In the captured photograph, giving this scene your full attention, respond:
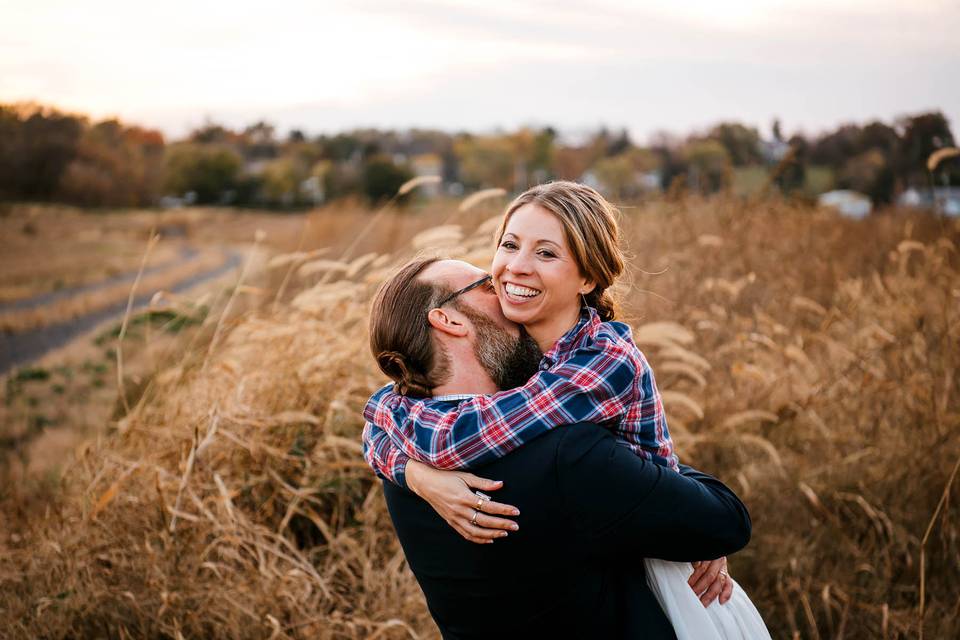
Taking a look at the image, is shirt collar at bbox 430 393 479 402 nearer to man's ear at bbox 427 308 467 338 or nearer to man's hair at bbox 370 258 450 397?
man's hair at bbox 370 258 450 397

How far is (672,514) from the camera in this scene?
63.1 inches

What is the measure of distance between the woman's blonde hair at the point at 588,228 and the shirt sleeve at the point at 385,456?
0.67m

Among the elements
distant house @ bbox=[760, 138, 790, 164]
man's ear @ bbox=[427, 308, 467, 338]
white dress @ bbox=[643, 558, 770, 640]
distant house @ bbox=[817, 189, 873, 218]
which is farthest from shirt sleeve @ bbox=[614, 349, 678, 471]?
distant house @ bbox=[817, 189, 873, 218]

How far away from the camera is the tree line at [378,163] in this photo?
825 cm

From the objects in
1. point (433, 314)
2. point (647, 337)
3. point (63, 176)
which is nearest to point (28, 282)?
point (63, 176)

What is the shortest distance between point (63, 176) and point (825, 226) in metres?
12.1

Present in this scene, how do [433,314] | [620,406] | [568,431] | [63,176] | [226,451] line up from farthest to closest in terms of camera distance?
Answer: 1. [63,176]
2. [226,451]
3. [433,314]
4. [620,406]
5. [568,431]

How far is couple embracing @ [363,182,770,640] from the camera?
1.60m

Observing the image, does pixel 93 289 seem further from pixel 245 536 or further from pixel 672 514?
pixel 672 514

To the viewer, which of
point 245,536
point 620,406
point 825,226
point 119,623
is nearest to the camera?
point 620,406

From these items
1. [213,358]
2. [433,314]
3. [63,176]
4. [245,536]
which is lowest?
[245,536]

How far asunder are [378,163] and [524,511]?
640 inches

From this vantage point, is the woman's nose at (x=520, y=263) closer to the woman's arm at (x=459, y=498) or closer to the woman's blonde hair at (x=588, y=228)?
the woman's blonde hair at (x=588, y=228)

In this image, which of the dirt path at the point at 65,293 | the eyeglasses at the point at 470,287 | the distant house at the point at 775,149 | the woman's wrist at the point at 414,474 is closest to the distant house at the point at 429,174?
the eyeglasses at the point at 470,287
